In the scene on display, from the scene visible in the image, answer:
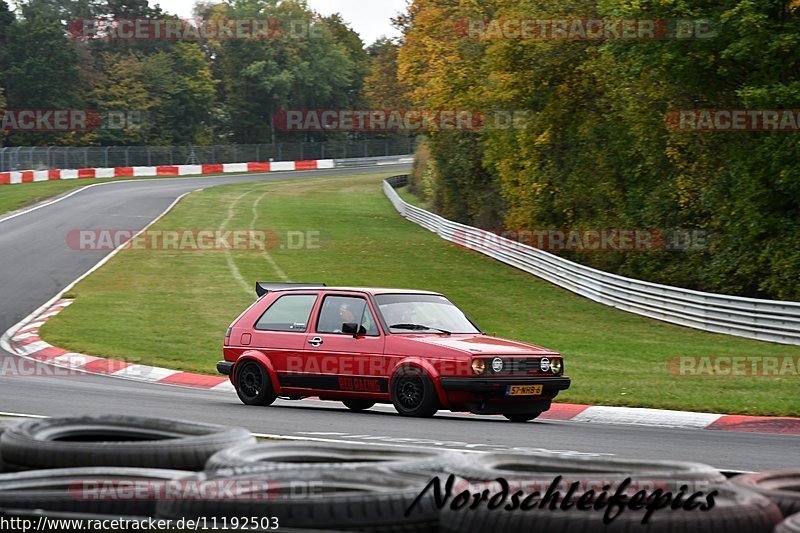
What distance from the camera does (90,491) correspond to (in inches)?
210

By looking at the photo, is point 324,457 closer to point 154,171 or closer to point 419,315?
point 419,315

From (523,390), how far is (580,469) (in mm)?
6587

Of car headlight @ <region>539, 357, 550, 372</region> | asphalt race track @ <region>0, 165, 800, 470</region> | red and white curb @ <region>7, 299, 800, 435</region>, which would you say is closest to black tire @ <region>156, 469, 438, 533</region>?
asphalt race track @ <region>0, 165, 800, 470</region>

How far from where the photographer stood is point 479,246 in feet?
134

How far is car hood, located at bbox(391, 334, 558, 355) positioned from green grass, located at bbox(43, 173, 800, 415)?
2295 mm

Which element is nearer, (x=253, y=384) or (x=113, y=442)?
(x=113, y=442)

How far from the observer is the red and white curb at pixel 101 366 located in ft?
53.9

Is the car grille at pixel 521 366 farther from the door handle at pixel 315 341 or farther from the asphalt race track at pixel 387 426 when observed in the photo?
the door handle at pixel 315 341

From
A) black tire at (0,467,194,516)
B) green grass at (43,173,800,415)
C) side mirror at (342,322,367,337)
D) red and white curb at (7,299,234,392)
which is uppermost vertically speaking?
black tire at (0,467,194,516)

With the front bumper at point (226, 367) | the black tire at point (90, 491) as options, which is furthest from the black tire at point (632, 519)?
the front bumper at point (226, 367)

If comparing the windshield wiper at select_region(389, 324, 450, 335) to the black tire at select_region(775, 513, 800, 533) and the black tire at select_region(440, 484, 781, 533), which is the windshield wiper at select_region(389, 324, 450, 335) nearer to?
the black tire at select_region(440, 484, 781, 533)

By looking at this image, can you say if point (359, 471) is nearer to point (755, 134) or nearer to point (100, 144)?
point (755, 134)

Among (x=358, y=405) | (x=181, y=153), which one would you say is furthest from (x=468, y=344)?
(x=181, y=153)

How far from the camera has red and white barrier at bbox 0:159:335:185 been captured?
65.0m
